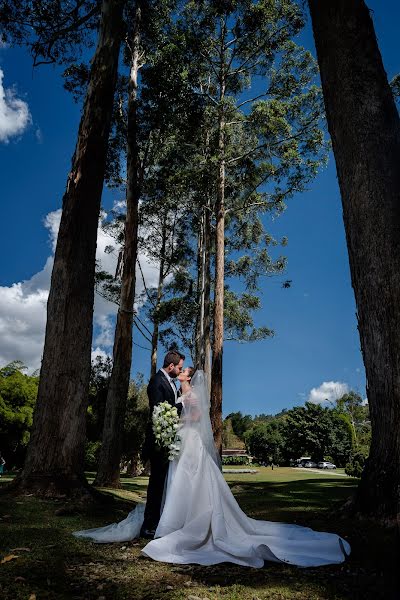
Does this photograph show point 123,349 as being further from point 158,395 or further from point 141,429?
point 141,429

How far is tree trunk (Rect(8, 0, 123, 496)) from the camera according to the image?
576 centimetres

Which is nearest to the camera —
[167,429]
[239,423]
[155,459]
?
[167,429]

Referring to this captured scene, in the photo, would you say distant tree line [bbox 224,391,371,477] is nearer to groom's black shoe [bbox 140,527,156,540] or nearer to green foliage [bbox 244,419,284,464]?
green foliage [bbox 244,419,284,464]

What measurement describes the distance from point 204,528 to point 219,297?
11.9m

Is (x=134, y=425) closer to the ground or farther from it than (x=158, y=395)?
farther from it

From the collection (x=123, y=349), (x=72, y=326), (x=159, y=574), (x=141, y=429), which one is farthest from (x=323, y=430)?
(x=159, y=574)

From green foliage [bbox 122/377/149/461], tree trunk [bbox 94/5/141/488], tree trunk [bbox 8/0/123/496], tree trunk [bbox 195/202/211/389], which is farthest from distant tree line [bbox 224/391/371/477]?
tree trunk [bbox 8/0/123/496]

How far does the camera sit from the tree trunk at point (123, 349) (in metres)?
10.3

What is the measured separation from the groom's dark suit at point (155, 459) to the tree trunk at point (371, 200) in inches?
76.3

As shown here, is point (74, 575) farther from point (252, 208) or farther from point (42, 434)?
point (252, 208)

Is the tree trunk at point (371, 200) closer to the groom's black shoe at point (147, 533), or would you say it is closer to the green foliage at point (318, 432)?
the groom's black shoe at point (147, 533)

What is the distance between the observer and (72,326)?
6.33m

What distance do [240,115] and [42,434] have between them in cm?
1515

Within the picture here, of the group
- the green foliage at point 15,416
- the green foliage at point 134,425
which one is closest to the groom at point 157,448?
the green foliage at point 134,425
